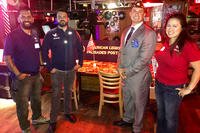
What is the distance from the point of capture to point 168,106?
2.71 meters

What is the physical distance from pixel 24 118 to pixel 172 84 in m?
2.36

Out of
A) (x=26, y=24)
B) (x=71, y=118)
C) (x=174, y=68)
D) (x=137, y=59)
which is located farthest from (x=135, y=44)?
(x=71, y=118)

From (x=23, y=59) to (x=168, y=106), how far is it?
223 cm

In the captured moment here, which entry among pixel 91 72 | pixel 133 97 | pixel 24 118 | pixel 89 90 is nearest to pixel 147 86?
pixel 133 97

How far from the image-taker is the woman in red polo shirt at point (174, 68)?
2.50 meters

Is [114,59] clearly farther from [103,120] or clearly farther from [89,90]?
[103,120]

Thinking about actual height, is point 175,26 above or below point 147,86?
above

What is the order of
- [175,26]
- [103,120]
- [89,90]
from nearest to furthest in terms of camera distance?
[175,26]
[103,120]
[89,90]

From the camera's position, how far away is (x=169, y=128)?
284 centimetres

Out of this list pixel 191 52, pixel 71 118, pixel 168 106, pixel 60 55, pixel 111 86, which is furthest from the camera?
pixel 111 86

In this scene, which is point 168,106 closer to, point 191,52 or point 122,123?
point 191,52

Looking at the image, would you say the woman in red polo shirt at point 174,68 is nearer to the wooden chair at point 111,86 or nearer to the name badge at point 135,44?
the name badge at point 135,44

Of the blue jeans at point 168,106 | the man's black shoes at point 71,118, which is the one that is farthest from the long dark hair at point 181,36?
the man's black shoes at point 71,118

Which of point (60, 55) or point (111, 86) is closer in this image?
point (60, 55)
